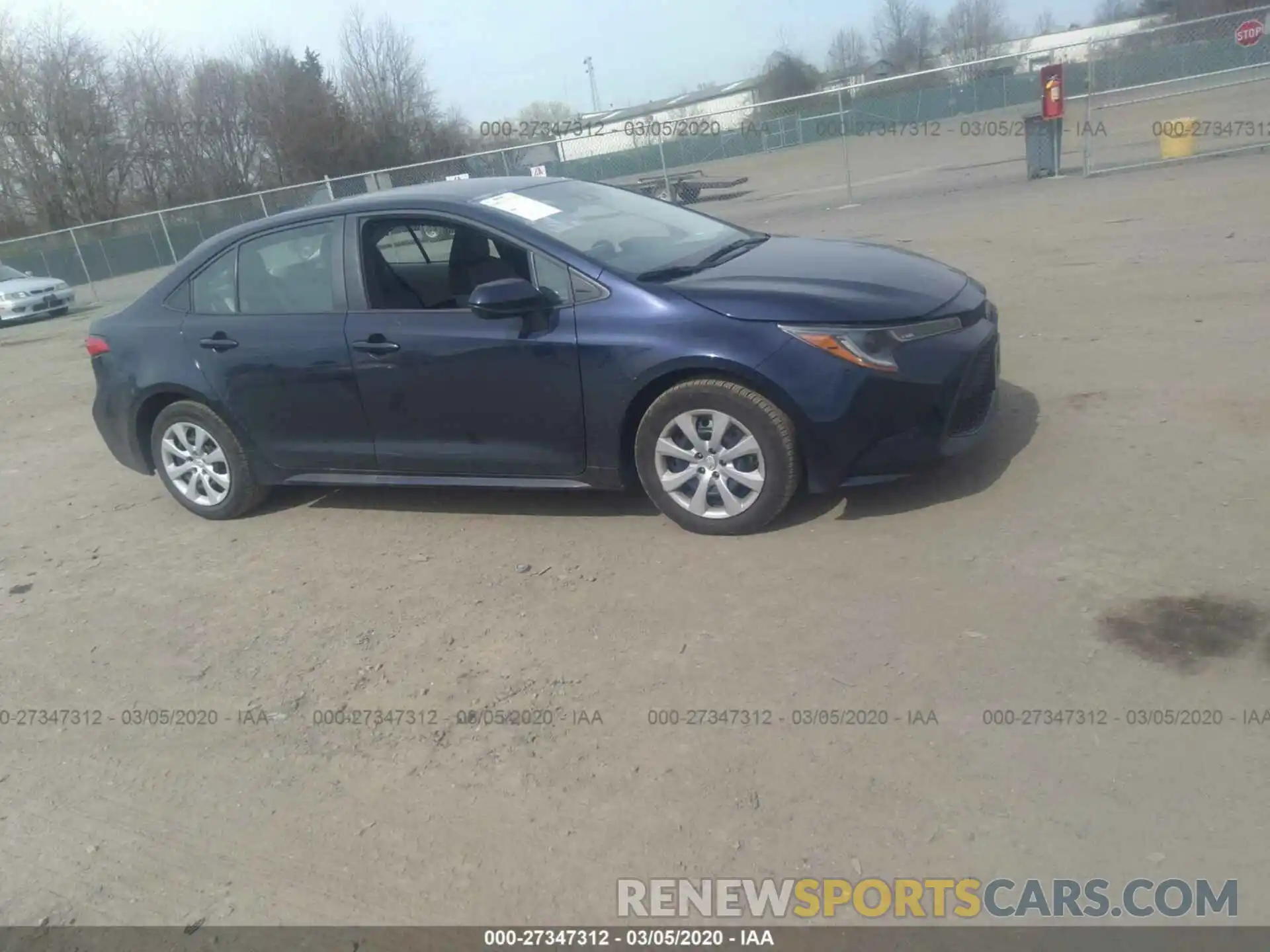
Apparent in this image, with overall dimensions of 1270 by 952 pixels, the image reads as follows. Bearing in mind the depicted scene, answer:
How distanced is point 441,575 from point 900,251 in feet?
9.57

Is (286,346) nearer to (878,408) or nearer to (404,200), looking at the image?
(404,200)

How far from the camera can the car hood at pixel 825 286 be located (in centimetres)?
452

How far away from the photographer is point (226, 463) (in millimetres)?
5988

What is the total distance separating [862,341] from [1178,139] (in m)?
14.8

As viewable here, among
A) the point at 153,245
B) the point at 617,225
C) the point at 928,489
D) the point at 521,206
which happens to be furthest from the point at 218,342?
the point at 153,245

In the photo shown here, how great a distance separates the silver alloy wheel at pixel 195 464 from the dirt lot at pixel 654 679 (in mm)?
222

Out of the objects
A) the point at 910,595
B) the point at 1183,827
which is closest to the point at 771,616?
the point at 910,595

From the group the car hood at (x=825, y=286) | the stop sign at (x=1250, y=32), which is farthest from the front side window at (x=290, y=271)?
the stop sign at (x=1250, y=32)

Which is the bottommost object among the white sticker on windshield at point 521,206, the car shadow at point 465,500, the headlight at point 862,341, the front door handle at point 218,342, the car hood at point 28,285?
the car shadow at point 465,500

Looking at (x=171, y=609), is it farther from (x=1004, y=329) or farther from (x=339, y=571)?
(x=1004, y=329)

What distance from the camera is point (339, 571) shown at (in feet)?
17.2

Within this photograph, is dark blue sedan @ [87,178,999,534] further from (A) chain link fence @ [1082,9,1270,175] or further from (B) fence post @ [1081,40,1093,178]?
(A) chain link fence @ [1082,9,1270,175]

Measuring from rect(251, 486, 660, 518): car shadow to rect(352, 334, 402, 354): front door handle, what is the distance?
81cm

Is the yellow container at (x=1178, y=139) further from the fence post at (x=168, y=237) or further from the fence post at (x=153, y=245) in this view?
the fence post at (x=153, y=245)
